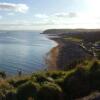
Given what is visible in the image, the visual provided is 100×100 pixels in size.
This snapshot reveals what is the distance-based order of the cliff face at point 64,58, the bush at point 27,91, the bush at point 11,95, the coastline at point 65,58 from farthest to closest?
the cliff face at point 64,58 < the coastline at point 65,58 < the bush at point 27,91 < the bush at point 11,95

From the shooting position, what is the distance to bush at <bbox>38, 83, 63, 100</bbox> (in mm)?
11695

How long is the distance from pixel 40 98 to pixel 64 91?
1313 millimetres

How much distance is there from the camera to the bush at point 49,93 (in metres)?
11.7

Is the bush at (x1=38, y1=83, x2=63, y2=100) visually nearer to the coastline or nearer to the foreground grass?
the foreground grass

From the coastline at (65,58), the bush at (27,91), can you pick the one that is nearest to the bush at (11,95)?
the bush at (27,91)

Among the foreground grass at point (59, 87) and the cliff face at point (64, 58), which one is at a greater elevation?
the foreground grass at point (59, 87)

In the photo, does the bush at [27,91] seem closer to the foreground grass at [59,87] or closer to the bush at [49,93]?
the foreground grass at [59,87]

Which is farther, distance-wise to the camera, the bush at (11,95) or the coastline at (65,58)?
Result: the coastline at (65,58)

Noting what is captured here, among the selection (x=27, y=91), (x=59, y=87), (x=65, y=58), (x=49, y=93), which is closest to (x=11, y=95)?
(x=27, y=91)

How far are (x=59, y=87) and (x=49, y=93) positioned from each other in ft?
2.59

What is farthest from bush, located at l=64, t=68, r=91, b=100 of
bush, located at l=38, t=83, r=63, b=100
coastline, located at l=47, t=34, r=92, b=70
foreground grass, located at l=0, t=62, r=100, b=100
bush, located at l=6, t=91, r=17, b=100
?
coastline, located at l=47, t=34, r=92, b=70

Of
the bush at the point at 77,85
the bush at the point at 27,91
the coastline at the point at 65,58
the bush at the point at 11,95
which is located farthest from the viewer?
the coastline at the point at 65,58

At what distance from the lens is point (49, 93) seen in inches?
461

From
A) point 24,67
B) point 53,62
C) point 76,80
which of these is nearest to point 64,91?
point 76,80
